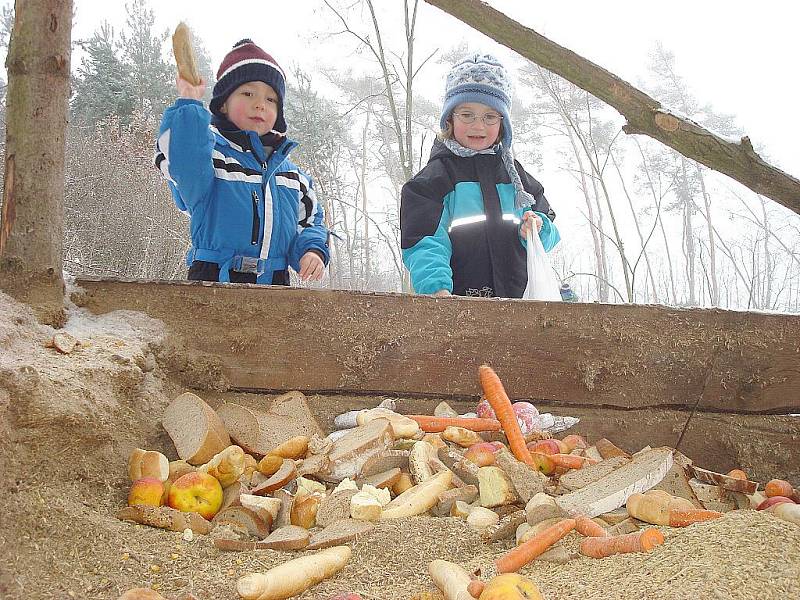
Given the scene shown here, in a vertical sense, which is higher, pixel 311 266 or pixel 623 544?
pixel 311 266

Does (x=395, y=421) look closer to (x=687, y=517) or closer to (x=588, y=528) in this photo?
(x=588, y=528)

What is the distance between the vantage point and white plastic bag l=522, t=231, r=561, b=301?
2.96 m

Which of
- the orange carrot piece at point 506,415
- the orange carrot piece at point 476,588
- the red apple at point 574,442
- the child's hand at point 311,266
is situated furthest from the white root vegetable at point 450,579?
the child's hand at point 311,266

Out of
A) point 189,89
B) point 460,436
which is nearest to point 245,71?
point 189,89

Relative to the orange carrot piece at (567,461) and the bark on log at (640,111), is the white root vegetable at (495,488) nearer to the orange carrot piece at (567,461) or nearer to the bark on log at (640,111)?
the orange carrot piece at (567,461)

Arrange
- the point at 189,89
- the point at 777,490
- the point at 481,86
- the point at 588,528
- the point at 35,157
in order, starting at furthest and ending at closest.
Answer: the point at 481,86 < the point at 189,89 < the point at 35,157 < the point at 777,490 < the point at 588,528

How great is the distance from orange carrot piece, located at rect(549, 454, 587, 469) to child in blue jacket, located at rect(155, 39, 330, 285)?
4.42 ft

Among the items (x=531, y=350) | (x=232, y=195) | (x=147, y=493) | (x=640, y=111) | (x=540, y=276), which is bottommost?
(x=147, y=493)

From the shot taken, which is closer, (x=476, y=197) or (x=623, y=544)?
(x=623, y=544)

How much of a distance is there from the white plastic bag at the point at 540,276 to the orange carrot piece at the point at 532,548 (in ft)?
5.35

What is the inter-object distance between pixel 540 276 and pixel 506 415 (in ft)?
3.44

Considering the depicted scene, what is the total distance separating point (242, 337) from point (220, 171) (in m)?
0.84

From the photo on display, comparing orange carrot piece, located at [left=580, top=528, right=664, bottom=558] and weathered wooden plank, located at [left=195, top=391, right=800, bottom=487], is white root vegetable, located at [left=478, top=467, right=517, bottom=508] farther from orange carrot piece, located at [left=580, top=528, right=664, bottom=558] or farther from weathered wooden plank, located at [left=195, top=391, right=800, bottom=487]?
weathered wooden plank, located at [left=195, top=391, right=800, bottom=487]

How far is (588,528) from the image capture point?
57.5 inches
